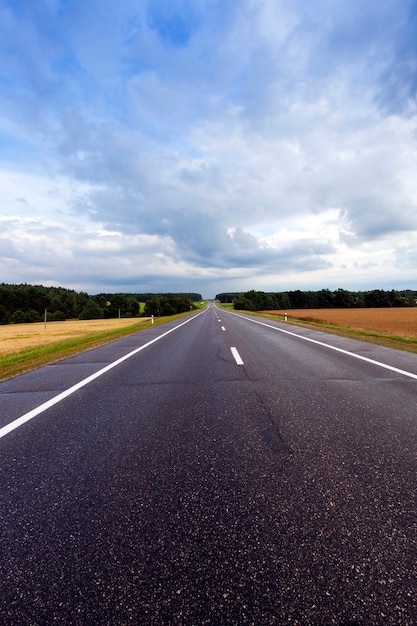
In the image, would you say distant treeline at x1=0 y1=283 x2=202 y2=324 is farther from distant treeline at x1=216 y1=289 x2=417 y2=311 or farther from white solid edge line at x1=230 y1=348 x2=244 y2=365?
white solid edge line at x1=230 y1=348 x2=244 y2=365

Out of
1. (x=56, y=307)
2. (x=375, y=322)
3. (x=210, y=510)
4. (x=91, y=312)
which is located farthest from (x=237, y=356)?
(x=56, y=307)

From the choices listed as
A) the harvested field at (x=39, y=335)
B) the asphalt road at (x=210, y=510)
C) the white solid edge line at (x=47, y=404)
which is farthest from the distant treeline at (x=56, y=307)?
the asphalt road at (x=210, y=510)

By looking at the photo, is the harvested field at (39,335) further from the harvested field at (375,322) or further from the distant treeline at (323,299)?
the distant treeline at (323,299)

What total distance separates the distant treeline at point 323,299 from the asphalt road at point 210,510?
98.6m

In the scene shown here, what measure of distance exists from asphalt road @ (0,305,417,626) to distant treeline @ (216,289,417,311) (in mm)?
98633

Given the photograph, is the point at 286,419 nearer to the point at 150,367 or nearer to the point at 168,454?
the point at 168,454

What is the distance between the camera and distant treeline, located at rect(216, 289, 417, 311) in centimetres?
10606

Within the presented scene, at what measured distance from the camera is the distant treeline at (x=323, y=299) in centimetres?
10606

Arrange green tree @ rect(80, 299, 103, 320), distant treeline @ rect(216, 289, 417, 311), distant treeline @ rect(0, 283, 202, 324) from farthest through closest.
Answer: distant treeline @ rect(216, 289, 417, 311), green tree @ rect(80, 299, 103, 320), distant treeline @ rect(0, 283, 202, 324)

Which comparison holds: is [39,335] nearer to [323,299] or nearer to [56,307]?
[56,307]

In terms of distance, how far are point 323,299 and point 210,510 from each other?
123m

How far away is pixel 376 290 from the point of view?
108562 mm

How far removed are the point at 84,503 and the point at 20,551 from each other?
20.0 inches

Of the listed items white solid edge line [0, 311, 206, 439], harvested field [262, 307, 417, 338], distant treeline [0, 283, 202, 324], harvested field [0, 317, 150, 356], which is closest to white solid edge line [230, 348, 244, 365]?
white solid edge line [0, 311, 206, 439]
